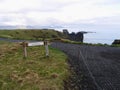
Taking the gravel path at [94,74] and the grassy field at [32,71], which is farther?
the grassy field at [32,71]

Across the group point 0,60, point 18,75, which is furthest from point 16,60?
point 18,75

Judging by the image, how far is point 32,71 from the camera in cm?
1764

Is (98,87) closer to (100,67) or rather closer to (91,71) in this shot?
(91,71)

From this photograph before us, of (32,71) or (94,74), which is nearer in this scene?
(94,74)

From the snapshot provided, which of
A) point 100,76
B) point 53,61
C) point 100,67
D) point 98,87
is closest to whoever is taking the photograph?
point 98,87

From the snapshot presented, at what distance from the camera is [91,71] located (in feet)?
58.9

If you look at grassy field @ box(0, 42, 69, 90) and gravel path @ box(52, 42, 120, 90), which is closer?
gravel path @ box(52, 42, 120, 90)

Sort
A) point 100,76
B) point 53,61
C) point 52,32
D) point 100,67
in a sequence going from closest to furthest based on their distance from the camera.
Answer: point 100,76 < point 100,67 < point 53,61 < point 52,32

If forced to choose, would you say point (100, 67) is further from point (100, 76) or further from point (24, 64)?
point (24, 64)

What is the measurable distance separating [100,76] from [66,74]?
2.01 metres

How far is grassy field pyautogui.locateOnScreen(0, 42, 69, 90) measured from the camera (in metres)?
14.9

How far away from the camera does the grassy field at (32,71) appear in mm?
14930

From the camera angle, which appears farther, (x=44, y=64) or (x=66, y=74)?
(x=44, y=64)

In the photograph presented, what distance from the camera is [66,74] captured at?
55.4ft
